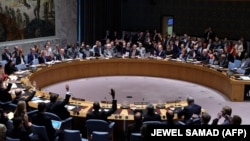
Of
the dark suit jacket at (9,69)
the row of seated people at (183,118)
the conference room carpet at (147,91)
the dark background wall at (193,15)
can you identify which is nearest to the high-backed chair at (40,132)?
the row of seated people at (183,118)

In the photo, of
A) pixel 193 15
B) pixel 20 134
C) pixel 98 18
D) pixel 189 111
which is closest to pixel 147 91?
pixel 189 111

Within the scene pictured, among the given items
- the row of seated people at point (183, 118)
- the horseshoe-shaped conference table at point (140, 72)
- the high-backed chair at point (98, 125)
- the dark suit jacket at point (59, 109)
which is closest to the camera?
the row of seated people at point (183, 118)

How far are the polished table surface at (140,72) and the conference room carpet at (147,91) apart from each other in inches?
10.1

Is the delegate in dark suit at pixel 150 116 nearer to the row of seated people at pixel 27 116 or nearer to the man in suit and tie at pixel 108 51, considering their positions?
the row of seated people at pixel 27 116

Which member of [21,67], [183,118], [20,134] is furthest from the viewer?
[21,67]

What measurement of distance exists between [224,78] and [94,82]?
5629mm

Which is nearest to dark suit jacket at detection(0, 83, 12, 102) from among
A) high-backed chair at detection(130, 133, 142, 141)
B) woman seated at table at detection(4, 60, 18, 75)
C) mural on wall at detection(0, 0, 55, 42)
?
high-backed chair at detection(130, 133, 142, 141)

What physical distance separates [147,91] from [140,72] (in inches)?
119

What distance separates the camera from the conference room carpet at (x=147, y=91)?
1380 cm

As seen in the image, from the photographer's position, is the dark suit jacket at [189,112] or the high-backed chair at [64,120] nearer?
the high-backed chair at [64,120]

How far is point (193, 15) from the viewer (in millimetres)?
24781

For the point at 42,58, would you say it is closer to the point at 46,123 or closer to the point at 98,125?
the point at 98,125

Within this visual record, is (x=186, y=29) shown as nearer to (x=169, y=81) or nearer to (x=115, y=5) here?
(x=115, y=5)

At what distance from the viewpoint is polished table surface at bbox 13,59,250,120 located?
1436 centimetres
